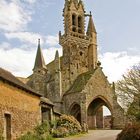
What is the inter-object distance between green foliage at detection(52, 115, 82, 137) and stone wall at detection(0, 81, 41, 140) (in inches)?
126

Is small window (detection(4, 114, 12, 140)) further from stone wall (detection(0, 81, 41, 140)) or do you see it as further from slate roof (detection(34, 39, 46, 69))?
slate roof (detection(34, 39, 46, 69))

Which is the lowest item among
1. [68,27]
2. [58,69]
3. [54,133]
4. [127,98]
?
[54,133]

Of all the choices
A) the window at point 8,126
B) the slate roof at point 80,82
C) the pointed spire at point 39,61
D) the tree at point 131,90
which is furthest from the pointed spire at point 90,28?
the window at point 8,126

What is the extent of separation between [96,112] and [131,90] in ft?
70.0

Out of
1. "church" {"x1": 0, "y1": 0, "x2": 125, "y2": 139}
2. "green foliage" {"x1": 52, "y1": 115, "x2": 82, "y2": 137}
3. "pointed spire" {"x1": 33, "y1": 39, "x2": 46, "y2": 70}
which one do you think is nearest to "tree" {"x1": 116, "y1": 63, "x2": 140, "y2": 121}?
"green foliage" {"x1": 52, "y1": 115, "x2": 82, "y2": 137}

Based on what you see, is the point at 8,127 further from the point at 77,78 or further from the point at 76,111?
the point at 77,78

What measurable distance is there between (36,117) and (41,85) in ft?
94.4

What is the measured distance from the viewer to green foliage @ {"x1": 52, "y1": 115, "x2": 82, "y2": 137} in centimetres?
3412

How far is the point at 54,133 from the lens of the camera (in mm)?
33906

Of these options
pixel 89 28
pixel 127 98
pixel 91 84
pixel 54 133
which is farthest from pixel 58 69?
pixel 54 133

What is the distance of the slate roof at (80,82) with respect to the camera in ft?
174

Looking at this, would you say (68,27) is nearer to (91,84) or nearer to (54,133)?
(91,84)

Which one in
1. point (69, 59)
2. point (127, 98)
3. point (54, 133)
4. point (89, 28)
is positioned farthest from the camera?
point (89, 28)

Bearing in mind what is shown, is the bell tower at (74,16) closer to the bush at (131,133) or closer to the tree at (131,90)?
the tree at (131,90)
